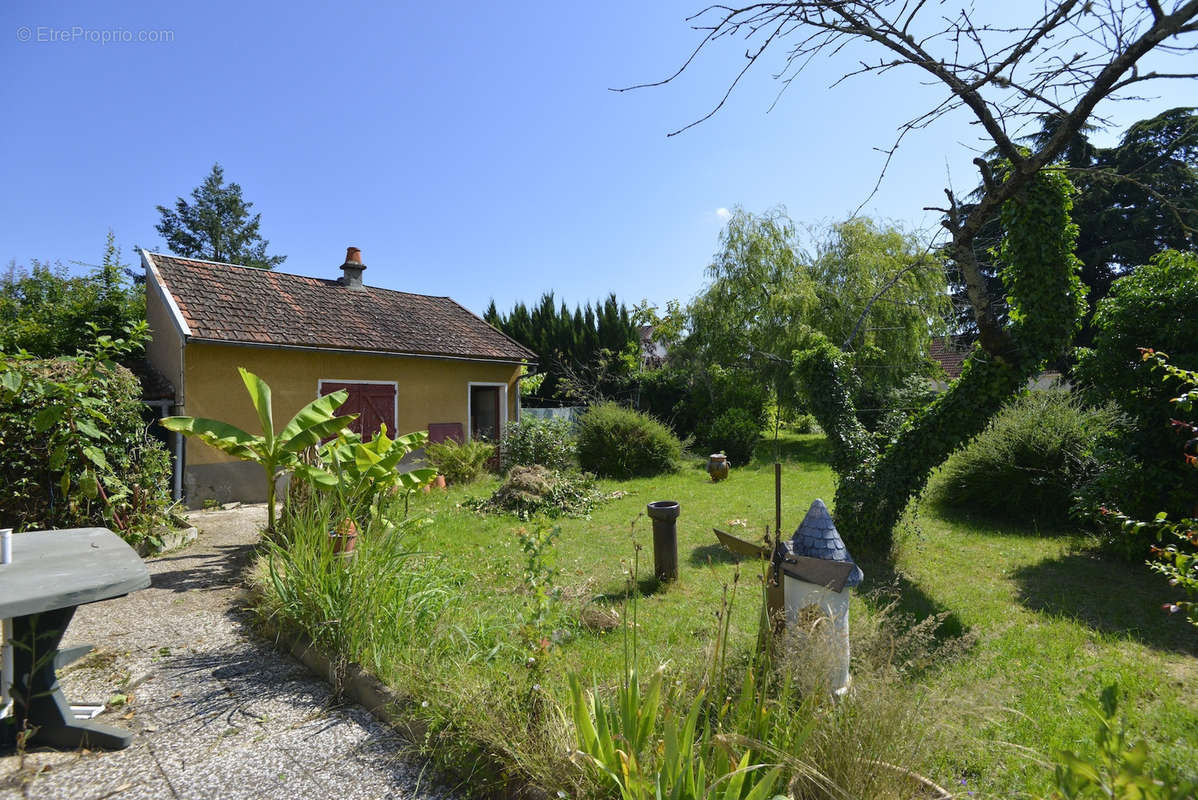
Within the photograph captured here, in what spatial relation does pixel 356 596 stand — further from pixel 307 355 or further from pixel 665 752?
pixel 307 355

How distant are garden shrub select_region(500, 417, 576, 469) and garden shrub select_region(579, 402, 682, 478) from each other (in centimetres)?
90

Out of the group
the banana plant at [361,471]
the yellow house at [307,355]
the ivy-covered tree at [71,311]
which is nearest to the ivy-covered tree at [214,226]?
the ivy-covered tree at [71,311]

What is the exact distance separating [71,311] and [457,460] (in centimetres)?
1029

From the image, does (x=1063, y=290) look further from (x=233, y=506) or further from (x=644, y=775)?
(x=233, y=506)

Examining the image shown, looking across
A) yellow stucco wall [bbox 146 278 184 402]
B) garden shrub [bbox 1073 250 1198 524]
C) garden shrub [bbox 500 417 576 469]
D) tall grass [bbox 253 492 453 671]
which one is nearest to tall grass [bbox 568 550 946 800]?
tall grass [bbox 253 492 453 671]

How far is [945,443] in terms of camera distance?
645 centimetres

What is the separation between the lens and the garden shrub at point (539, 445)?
12961mm

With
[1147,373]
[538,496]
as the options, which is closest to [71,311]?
[538,496]

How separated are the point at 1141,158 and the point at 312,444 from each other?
25.5 m

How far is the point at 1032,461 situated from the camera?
28.6ft

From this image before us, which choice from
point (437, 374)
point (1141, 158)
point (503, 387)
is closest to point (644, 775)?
point (437, 374)

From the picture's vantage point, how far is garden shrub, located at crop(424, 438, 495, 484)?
12617mm

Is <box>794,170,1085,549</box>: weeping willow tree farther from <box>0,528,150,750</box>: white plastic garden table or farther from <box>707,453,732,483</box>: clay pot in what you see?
<box>0,528,150,750</box>: white plastic garden table

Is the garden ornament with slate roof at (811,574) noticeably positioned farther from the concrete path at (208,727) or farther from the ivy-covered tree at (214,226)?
the ivy-covered tree at (214,226)
